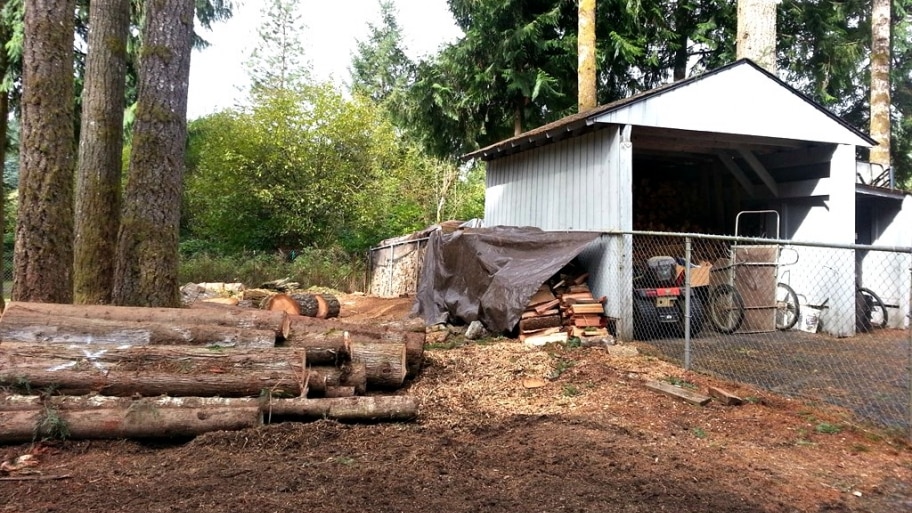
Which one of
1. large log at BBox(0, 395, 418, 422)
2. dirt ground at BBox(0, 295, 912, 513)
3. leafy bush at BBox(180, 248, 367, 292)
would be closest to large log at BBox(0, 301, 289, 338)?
large log at BBox(0, 395, 418, 422)

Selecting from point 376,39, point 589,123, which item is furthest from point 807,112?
point 376,39

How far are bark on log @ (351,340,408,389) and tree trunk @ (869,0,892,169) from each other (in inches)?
479

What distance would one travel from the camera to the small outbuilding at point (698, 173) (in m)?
8.03

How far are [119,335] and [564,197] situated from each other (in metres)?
6.59

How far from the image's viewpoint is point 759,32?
1112 centimetres

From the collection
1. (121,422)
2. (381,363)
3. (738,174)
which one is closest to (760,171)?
(738,174)

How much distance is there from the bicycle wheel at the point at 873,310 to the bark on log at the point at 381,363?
27.9 ft

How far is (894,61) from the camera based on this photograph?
1806cm

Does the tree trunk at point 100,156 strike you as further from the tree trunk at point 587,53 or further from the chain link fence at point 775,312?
the tree trunk at point 587,53

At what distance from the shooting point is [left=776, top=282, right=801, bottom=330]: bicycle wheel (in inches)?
353

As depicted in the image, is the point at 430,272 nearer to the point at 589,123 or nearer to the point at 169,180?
the point at 589,123

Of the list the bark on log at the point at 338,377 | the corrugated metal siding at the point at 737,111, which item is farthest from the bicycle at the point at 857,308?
the bark on log at the point at 338,377

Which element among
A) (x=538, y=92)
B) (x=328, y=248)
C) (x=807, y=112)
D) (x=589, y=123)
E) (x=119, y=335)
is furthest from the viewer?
(x=328, y=248)

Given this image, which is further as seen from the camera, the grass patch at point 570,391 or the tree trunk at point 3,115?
the tree trunk at point 3,115
